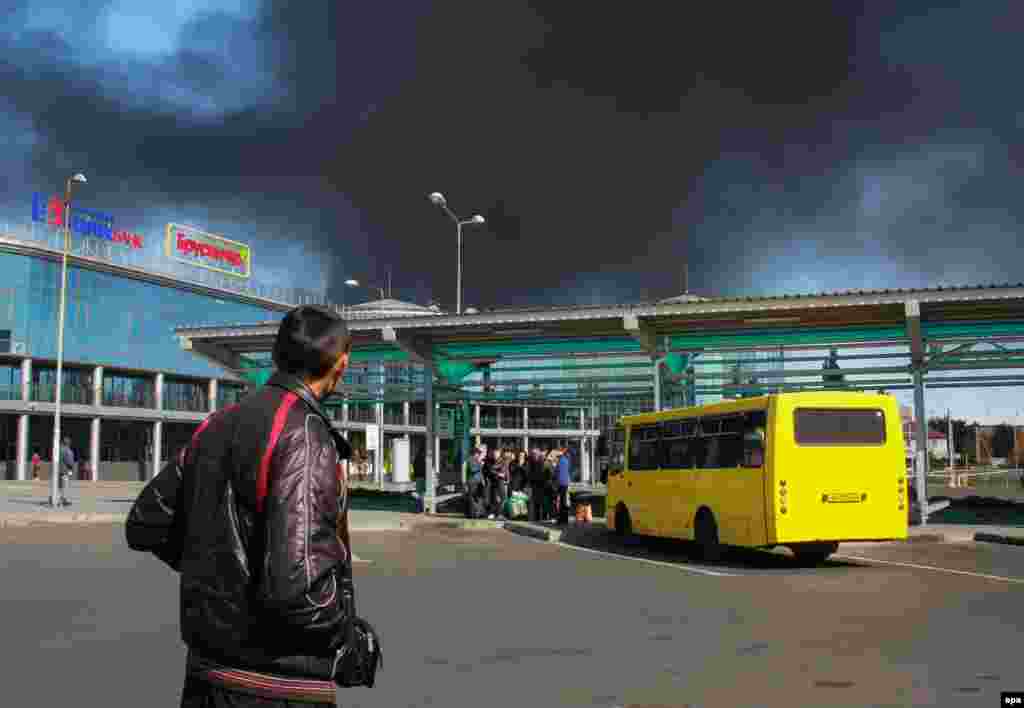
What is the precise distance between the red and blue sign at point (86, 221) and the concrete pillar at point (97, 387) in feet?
30.7

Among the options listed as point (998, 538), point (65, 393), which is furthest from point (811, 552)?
point (65, 393)

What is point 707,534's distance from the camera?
18.0 metres

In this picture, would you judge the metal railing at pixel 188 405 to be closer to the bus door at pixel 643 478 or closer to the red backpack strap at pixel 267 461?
the bus door at pixel 643 478

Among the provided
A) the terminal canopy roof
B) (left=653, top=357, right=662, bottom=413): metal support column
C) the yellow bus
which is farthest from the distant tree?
the yellow bus

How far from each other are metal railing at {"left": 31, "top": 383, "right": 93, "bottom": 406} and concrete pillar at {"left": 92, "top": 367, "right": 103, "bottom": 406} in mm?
226

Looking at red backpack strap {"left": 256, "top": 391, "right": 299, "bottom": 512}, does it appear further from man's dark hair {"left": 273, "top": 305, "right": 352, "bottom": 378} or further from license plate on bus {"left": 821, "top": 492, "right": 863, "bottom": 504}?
license plate on bus {"left": 821, "top": 492, "right": 863, "bottom": 504}

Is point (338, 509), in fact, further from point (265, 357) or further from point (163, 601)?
point (265, 357)

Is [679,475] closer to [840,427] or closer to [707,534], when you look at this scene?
[707,534]

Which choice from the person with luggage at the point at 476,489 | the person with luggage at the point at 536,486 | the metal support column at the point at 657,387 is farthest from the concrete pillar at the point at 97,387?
the metal support column at the point at 657,387

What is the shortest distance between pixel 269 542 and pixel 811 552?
15.9 metres

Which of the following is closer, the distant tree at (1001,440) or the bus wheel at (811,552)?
the bus wheel at (811,552)

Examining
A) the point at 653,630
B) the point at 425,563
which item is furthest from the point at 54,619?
the point at 425,563

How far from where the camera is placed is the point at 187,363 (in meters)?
70.9

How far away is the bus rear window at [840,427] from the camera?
1669 centimetres
